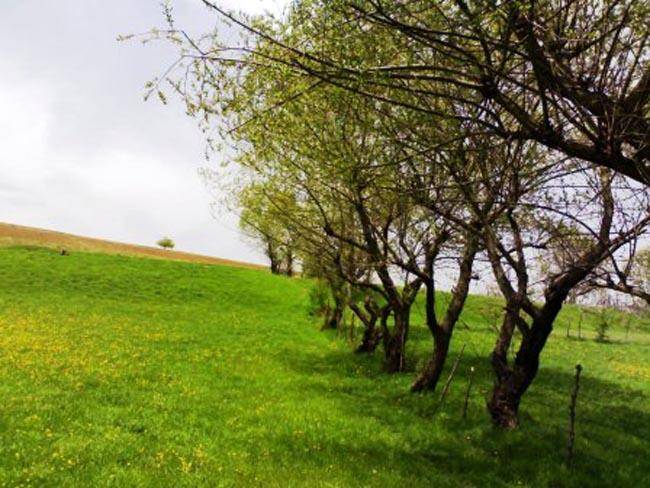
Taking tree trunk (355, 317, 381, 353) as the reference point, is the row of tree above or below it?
above

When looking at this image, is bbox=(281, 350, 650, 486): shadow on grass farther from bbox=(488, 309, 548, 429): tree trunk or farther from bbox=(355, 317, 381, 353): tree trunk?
bbox=(355, 317, 381, 353): tree trunk

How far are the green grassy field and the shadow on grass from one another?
2.4 inches

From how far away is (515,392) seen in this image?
53.0ft

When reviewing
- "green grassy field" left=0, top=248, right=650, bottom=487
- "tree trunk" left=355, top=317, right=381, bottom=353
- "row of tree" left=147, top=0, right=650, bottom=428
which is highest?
"row of tree" left=147, top=0, right=650, bottom=428

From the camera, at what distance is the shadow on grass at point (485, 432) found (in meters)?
13.5

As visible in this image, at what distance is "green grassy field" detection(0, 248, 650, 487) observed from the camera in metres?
12.4

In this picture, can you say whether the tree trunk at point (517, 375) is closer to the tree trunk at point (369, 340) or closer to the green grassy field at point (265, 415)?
the green grassy field at point (265, 415)

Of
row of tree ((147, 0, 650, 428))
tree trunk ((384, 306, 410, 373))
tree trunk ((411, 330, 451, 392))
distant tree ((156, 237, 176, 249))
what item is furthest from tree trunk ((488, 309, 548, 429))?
distant tree ((156, 237, 176, 249))

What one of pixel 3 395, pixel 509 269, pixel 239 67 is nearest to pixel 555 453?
pixel 509 269

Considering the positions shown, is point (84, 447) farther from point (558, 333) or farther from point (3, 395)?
point (558, 333)

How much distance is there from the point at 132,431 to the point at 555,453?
10.7m

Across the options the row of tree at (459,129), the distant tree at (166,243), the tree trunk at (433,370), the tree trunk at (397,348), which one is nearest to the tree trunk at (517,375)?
the row of tree at (459,129)

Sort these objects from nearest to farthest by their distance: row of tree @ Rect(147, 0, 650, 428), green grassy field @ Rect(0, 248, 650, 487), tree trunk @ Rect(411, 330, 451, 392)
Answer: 1. row of tree @ Rect(147, 0, 650, 428)
2. green grassy field @ Rect(0, 248, 650, 487)
3. tree trunk @ Rect(411, 330, 451, 392)

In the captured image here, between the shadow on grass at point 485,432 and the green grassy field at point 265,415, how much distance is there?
60 millimetres
